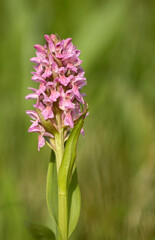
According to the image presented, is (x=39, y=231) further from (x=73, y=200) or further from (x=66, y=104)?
(x=66, y=104)

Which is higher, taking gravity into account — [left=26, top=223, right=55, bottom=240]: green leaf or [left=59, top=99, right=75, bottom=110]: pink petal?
[left=59, top=99, right=75, bottom=110]: pink petal

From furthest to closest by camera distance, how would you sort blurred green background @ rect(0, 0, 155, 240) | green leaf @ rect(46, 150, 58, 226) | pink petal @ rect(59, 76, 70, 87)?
blurred green background @ rect(0, 0, 155, 240)
green leaf @ rect(46, 150, 58, 226)
pink petal @ rect(59, 76, 70, 87)

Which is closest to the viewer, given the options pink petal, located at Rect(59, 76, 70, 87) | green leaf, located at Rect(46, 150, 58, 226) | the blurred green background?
pink petal, located at Rect(59, 76, 70, 87)

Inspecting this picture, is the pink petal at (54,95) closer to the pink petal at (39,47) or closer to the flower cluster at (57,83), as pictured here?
the flower cluster at (57,83)

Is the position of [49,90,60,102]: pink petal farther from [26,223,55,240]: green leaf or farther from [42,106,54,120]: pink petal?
[26,223,55,240]: green leaf

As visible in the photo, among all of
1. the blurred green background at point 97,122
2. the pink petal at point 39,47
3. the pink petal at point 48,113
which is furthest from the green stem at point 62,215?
the pink petal at point 39,47

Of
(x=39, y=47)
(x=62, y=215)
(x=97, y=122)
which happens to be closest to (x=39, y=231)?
(x=62, y=215)

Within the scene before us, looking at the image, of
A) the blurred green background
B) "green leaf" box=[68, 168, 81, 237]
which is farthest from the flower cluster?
the blurred green background
